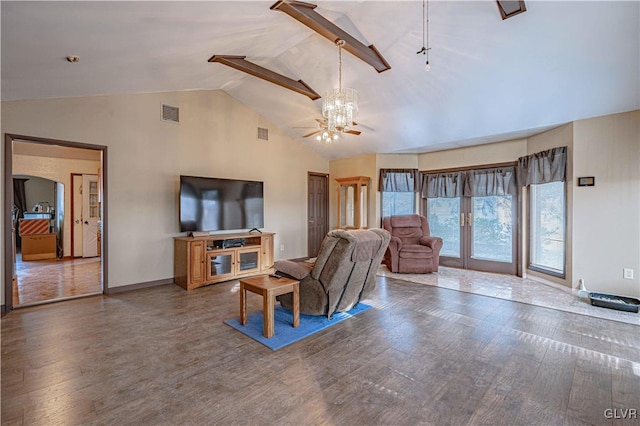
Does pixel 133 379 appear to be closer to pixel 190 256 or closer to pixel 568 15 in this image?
pixel 190 256

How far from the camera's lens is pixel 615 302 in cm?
367

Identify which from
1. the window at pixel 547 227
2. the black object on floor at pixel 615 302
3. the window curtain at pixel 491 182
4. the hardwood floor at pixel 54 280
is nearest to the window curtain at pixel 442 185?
the window curtain at pixel 491 182

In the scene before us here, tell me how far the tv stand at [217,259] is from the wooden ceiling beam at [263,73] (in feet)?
8.78

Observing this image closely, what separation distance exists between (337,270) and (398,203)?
425cm

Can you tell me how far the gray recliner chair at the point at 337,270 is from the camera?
3039 millimetres

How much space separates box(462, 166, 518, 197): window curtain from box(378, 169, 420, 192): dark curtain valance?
1.05m

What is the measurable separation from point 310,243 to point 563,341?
209 inches

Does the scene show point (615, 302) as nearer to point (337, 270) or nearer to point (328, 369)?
point (337, 270)

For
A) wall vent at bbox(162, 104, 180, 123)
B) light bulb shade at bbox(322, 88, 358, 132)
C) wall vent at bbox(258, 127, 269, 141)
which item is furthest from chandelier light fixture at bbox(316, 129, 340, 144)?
wall vent at bbox(162, 104, 180, 123)

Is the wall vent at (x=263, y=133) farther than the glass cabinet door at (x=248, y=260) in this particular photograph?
Yes

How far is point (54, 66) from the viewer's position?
305cm

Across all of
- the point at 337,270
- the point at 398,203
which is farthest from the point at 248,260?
the point at 398,203

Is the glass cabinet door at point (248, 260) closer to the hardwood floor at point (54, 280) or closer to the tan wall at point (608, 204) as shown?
the hardwood floor at point (54, 280)

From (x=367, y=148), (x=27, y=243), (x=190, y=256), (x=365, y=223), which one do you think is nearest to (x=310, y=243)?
(x=365, y=223)
